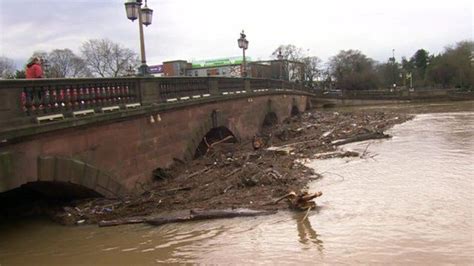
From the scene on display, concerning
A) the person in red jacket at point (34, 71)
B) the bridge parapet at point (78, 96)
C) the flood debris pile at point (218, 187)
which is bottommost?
the flood debris pile at point (218, 187)

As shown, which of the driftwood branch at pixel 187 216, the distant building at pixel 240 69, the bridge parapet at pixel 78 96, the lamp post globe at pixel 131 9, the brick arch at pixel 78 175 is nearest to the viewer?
the bridge parapet at pixel 78 96

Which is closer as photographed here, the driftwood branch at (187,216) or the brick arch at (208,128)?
the driftwood branch at (187,216)

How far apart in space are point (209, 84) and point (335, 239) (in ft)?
40.3

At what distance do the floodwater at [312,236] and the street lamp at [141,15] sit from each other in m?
5.56

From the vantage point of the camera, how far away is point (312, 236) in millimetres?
9109

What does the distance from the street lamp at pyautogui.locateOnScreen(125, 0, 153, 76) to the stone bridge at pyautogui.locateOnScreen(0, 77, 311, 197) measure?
634mm

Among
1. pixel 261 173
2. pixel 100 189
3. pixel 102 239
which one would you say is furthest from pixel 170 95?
pixel 102 239

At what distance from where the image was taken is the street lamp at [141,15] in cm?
1402

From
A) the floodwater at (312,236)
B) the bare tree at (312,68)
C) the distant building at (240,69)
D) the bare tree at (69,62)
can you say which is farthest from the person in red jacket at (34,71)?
the bare tree at (312,68)

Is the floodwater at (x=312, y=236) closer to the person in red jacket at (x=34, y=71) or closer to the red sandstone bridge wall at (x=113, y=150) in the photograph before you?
the red sandstone bridge wall at (x=113, y=150)

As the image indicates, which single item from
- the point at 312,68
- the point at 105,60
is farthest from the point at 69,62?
the point at 312,68

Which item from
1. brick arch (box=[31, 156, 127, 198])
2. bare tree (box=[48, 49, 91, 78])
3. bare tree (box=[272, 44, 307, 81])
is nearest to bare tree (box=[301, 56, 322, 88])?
bare tree (box=[272, 44, 307, 81])

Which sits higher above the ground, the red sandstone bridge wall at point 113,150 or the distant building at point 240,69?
the distant building at point 240,69

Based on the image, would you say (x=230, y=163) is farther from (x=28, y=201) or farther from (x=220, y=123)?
(x=28, y=201)
